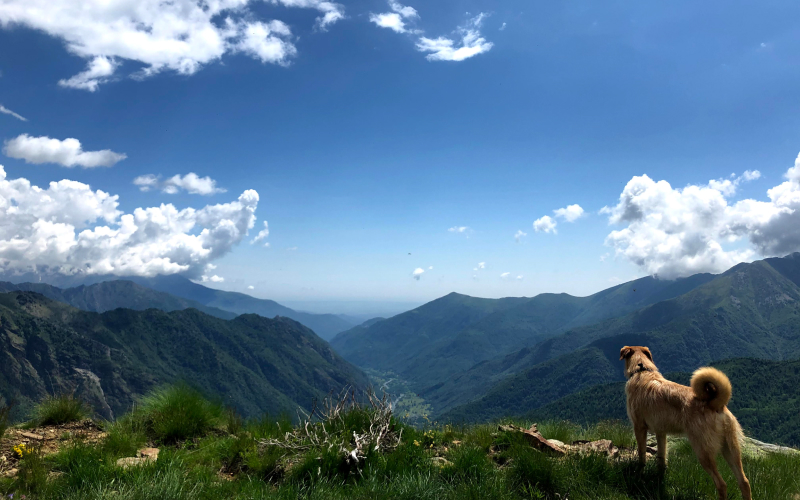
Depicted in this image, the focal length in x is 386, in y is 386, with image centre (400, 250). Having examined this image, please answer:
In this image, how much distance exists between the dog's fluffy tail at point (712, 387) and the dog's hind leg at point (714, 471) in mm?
635

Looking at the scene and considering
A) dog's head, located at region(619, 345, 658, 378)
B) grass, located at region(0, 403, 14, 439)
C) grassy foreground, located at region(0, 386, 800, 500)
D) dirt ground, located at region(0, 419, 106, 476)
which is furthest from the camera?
dog's head, located at region(619, 345, 658, 378)

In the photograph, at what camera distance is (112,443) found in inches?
256

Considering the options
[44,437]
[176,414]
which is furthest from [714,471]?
[44,437]

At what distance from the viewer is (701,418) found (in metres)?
5.30

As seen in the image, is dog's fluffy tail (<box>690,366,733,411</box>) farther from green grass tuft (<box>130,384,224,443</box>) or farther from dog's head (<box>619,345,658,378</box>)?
green grass tuft (<box>130,384,224,443</box>)

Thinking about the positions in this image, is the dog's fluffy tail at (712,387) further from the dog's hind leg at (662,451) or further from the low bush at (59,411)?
the low bush at (59,411)

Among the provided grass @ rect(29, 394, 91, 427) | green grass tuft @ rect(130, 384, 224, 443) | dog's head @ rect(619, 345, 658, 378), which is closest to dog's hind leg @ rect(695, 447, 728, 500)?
dog's head @ rect(619, 345, 658, 378)

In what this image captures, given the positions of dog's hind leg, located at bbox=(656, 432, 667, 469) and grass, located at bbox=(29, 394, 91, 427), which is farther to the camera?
grass, located at bbox=(29, 394, 91, 427)

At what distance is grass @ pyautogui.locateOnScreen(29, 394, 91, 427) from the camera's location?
26.1 ft

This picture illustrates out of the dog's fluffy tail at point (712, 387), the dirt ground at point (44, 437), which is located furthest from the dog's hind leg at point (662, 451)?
the dirt ground at point (44, 437)

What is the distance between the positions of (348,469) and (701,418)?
16.7 ft

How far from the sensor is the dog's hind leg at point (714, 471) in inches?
197

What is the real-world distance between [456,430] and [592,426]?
417 centimetres

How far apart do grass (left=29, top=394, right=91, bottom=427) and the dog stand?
1088 cm
